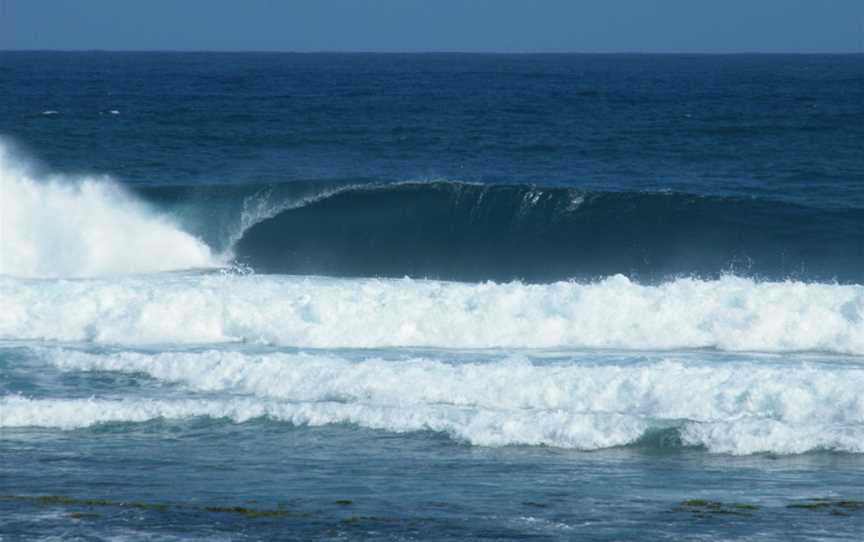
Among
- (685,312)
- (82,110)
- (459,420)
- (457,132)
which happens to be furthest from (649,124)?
(459,420)

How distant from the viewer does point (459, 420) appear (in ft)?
41.5

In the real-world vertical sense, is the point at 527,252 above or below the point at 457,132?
below

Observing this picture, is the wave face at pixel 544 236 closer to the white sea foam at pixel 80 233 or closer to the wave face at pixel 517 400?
the white sea foam at pixel 80 233

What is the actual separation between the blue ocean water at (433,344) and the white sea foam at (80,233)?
0.18 feet

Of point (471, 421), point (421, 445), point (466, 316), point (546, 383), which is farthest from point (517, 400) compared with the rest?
point (466, 316)

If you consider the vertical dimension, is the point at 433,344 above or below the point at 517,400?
above

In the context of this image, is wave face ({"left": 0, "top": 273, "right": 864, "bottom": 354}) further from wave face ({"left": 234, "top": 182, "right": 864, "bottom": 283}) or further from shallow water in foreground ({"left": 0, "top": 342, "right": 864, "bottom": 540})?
wave face ({"left": 234, "top": 182, "right": 864, "bottom": 283})

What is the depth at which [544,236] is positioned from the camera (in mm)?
25062

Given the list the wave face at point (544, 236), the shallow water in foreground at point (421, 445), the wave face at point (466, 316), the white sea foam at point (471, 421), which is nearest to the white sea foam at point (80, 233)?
the wave face at point (544, 236)

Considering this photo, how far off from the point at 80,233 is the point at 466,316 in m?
8.92

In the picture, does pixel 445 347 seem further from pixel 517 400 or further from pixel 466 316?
pixel 517 400

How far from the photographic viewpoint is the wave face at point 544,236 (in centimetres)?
2316

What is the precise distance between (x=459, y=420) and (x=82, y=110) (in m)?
41.3

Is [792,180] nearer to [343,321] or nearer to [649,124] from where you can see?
[649,124]
